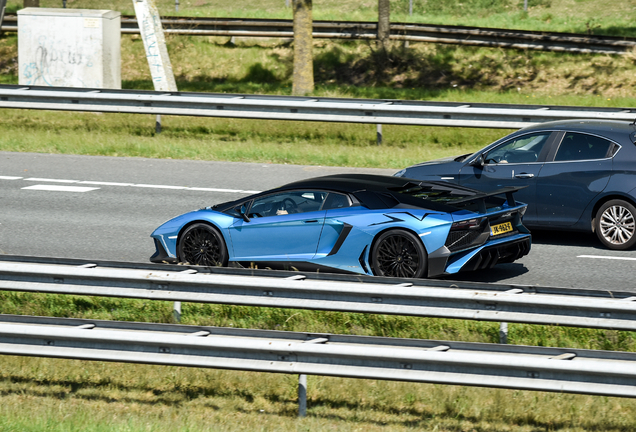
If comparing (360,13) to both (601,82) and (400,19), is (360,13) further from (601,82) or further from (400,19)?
(601,82)

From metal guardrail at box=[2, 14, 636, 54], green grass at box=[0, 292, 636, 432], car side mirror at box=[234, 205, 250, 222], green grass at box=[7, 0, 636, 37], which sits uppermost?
green grass at box=[7, 0, 636, 37]

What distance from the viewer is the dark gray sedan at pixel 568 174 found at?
1048 centimetres

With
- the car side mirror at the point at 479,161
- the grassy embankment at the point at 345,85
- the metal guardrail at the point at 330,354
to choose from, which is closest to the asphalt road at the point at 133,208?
the grassy embankment at the point at 345,85

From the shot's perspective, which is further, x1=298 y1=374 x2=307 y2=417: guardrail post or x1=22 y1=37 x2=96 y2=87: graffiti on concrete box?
x1=22 y1=37 x2=96 y2=87: graffiti on concrete box

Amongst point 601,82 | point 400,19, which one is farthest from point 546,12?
point 601,82

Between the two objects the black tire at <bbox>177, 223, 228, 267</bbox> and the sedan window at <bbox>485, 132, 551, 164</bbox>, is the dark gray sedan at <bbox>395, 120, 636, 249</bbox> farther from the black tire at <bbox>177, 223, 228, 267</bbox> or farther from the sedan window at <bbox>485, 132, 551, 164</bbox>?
the black tire at <bbox>177, 223, 228, 267</bbox>

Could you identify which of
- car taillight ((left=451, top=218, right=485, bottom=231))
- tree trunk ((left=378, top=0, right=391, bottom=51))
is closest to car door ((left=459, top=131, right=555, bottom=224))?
car taillight ((left=451, top=218, right=485, bottom=231))

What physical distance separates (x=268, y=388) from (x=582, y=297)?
8.49 feet

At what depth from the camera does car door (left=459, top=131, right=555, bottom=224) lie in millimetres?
11008

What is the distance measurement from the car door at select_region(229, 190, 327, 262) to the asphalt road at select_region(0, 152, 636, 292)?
160 centimetres

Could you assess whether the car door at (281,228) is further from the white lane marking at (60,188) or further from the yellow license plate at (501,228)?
the white lane marking at (60,188)

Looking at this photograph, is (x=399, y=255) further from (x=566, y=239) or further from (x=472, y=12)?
(x=472, y=12)

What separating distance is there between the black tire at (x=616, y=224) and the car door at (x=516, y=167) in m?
0.81

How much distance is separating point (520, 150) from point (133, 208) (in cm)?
576
